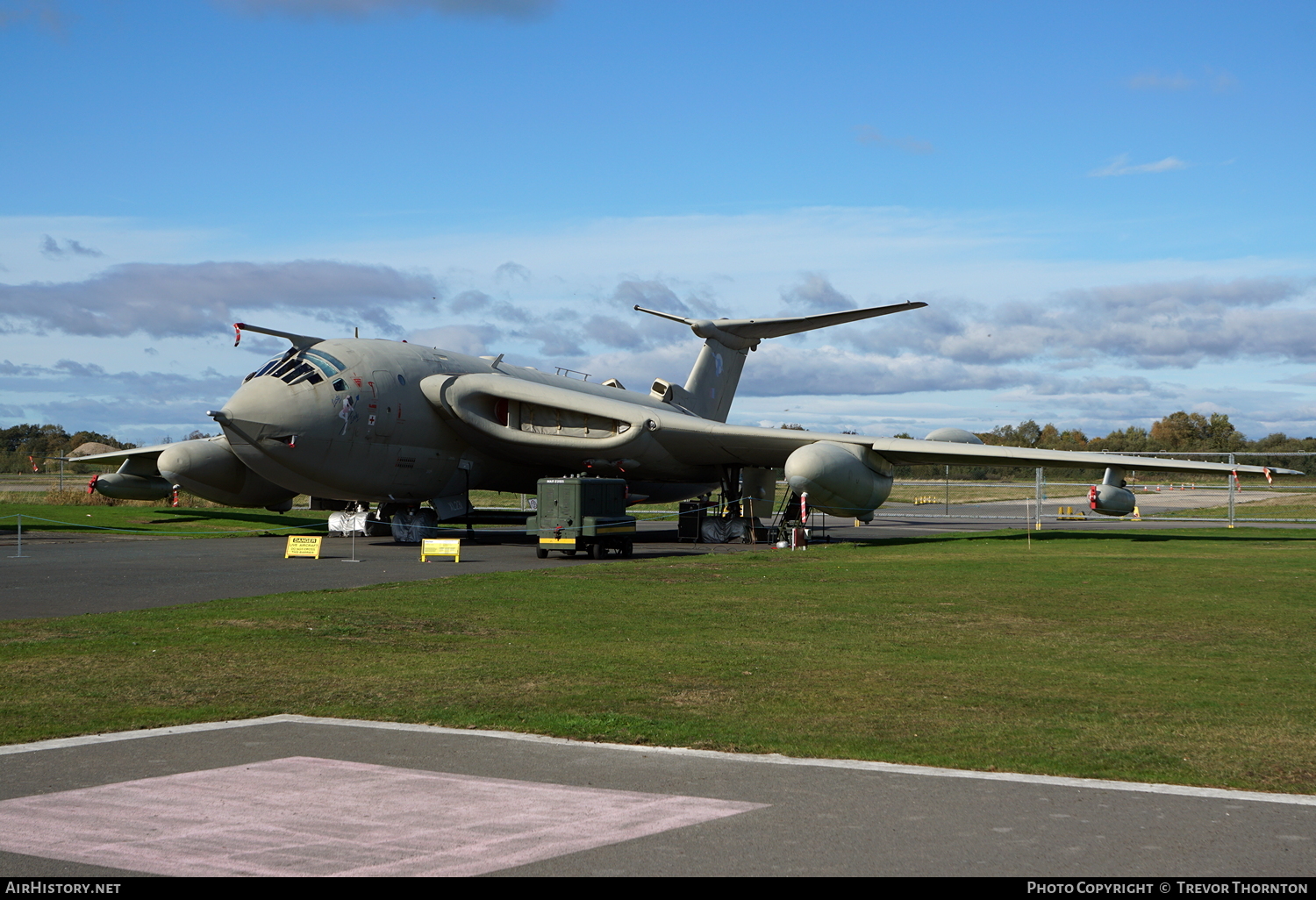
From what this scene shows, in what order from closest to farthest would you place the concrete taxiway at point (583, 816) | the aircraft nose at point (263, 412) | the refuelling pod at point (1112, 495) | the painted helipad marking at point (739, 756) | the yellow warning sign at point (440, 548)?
the concrete taxiway at point (583, 816) < the painted helipad marking at point (739, 756) < the yellow warning sign at point (440, 548) < the aircraft nose at point (263, 412) < the refuelling pod at point (1112, 495)

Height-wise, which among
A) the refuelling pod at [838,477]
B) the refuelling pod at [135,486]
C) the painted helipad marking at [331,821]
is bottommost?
the painted helipad marking at [331,821]

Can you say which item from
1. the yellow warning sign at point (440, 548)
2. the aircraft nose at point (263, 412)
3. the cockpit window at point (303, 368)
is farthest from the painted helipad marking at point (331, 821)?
the cockpit window at point (303, 368)

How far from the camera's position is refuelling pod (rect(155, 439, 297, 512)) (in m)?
30.0

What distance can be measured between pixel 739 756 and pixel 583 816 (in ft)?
5.14

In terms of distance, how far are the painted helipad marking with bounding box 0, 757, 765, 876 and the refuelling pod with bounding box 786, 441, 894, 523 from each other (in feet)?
65.8

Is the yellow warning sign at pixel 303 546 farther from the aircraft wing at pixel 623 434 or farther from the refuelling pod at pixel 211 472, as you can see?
the refuelling pod at pixel 211 472

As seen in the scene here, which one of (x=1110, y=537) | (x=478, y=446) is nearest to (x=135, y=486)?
(x=478, y=446)

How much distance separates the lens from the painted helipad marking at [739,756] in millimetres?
5927

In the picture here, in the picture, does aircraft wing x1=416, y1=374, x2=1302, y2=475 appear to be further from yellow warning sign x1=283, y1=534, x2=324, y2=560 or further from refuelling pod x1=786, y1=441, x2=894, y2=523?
yellow warning sign x1=283, y1=534, x2=324, y2=560

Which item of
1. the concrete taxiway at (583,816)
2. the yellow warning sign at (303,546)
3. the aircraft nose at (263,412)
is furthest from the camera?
the aircraft nose at (263,412)

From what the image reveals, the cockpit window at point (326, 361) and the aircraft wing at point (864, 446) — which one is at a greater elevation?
the cockpit window at point (326, 361)

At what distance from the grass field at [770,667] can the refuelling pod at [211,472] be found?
15309mm

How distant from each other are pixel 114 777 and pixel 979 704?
5.74 metres

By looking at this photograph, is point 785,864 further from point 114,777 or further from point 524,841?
point 114,777
